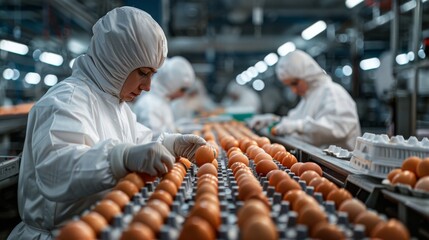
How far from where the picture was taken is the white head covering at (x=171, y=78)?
248 inches

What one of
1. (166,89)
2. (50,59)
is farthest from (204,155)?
(50,59)

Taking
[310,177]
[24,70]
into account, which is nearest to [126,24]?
[310,177]

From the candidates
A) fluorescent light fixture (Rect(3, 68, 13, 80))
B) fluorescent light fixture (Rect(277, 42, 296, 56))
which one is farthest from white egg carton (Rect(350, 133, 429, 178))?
fluorescent light fixture (Rect(277, 42, 296, 56))

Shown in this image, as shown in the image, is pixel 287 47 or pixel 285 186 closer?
pixel 285 186

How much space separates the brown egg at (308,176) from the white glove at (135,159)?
655 millimetres

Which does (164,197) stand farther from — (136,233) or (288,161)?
(288,161)

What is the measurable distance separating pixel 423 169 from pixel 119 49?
163 cm

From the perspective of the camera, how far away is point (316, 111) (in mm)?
4957

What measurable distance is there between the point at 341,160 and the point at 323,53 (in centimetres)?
1157

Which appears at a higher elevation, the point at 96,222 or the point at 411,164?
the point at 411,164

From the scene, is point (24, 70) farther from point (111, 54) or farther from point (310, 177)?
point (310, 177)

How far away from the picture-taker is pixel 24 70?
11.8 meters

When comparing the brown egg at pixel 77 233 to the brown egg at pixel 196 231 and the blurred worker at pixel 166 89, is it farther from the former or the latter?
the blurred worker at pixel 166 89

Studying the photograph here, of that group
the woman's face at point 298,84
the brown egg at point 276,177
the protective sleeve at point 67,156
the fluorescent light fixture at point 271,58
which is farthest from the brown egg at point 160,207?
the fluorescent light fixture at point 271,58
